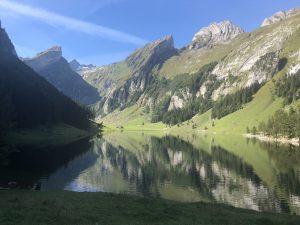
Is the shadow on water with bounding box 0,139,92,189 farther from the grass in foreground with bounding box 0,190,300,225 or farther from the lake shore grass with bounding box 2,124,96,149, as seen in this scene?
the lake shore grass with bounding box 2,124,96,149

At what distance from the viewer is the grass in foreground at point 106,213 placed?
31.5 m

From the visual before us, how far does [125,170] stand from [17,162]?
97.6ft

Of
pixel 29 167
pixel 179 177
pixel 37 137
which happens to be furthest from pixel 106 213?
pixel 37 137

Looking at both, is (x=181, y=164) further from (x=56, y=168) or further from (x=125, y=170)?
(x=56, y=168)

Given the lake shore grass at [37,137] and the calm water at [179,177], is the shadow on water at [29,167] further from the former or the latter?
the lake shore grass at [37,137]

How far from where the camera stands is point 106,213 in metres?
36.1

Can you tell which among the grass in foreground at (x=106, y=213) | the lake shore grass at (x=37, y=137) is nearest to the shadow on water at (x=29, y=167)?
the grass in foreground at (x=106, y=213)

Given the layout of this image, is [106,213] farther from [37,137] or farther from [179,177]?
[37,137]

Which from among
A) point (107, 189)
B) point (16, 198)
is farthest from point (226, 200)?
point (16, 198)

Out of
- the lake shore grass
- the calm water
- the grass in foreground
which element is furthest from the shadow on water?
the lake shore grass

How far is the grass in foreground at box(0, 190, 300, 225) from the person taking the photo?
31531 mm

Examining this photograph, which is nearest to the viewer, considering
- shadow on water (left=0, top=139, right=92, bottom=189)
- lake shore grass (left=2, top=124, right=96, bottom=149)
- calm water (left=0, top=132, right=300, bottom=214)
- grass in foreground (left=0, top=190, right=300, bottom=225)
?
grass in foreground (left=0, top=190, right=300, bottom=225)

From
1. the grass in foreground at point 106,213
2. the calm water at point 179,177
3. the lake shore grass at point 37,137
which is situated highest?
the lake shore grass at point 37,137

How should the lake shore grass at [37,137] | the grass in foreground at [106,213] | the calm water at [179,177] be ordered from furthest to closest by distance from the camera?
1. the lake shore grass at [37,137]
2. the calm water at [179,177]
3. the grass in foreground at [106,213]
